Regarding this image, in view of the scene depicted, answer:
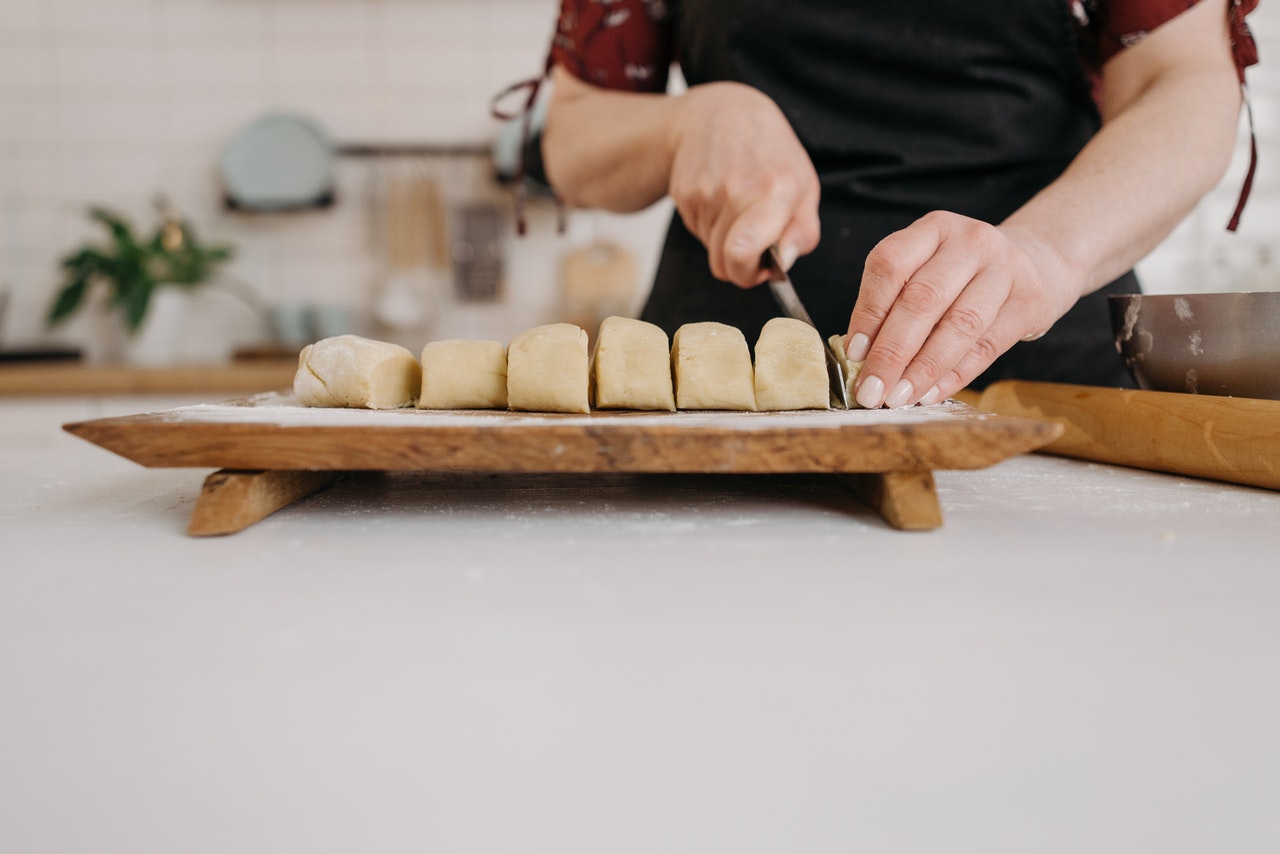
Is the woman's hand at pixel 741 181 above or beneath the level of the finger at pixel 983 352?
above

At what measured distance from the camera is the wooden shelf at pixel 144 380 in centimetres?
225

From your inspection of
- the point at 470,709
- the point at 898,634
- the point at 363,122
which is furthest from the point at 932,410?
the point at 363,122

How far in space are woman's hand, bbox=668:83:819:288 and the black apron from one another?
0.23 meters

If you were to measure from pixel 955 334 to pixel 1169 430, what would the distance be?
24 centimetres

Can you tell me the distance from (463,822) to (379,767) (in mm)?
45

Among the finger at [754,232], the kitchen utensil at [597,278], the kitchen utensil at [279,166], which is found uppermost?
the finger at [754,232]

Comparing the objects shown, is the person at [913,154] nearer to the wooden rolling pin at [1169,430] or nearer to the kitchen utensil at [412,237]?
the wooden rolling pin at [1169,430]

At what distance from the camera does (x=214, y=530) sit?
66 centimetres

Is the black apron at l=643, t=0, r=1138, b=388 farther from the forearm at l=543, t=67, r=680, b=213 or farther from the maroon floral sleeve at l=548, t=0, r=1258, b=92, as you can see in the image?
the forearm at l=543, t=67, r=680, b=213

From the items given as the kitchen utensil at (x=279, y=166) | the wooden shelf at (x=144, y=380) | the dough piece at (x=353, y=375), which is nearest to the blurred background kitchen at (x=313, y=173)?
the kitchen utensil at (x=279, y=166)

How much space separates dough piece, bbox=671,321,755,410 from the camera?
0.87 metres

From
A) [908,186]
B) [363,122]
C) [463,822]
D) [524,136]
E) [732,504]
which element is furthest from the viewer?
[363,122]

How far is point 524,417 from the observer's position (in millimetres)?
787

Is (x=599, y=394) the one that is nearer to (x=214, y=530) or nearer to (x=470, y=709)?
(x=214, y=530)
